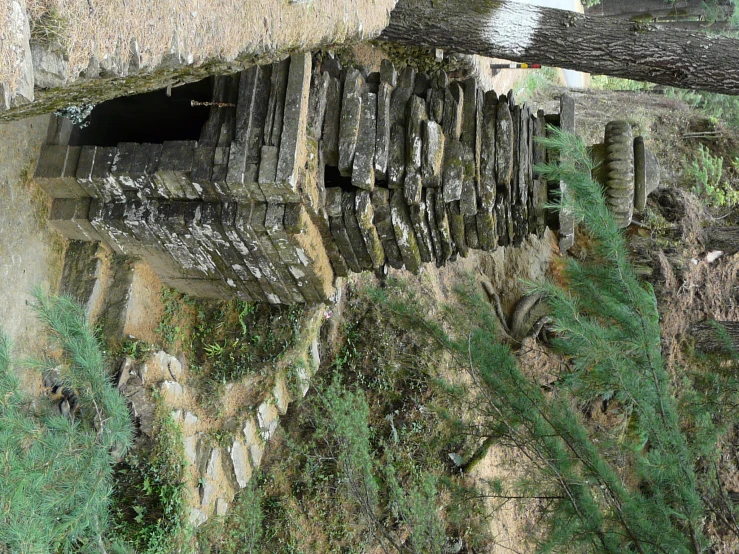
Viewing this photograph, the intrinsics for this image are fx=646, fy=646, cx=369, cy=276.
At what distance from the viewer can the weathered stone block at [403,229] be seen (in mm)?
5121

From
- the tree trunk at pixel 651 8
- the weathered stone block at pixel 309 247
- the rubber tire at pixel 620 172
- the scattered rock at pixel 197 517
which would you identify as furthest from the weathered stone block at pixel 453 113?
the tree trunk at pixel 651 8

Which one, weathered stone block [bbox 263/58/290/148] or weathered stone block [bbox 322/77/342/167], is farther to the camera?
weathered stone block [bbox 322/77/342/167]

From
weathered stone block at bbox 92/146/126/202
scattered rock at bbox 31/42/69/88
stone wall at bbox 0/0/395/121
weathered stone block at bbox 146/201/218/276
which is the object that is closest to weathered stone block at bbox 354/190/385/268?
stone wall at bbox 0/0/395/121

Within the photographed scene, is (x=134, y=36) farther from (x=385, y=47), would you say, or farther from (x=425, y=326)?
(x=385, y=47)

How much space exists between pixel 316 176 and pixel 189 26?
2.00 metres

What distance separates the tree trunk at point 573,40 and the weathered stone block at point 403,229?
1.71 metres

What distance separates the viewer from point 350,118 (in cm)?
502

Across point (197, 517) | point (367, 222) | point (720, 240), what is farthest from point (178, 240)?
point (720, 240)

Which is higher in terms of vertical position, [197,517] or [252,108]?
[252,108]

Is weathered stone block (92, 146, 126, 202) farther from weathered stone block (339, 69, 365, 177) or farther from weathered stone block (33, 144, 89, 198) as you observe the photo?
weathered stone block (339, 69, 365, 177)

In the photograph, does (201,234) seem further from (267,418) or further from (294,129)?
(267,418)

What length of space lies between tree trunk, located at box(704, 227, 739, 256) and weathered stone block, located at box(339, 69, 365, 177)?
647cm

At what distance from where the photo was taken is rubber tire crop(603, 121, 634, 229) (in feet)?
16.3

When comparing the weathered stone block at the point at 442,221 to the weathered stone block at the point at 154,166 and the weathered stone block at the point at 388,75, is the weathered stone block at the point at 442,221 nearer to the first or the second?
the weathered stone block at the point at 388,75
